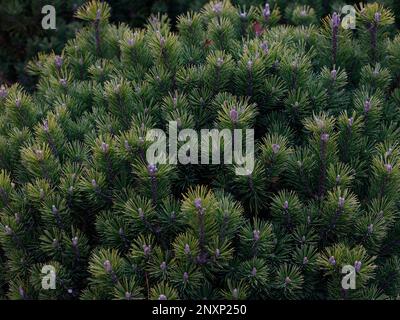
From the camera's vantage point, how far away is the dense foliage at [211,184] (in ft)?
6.99

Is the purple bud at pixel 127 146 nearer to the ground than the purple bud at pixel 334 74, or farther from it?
nearer to the ground

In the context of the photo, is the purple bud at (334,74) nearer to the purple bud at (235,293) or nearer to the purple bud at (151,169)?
the purple bud at (151,169)

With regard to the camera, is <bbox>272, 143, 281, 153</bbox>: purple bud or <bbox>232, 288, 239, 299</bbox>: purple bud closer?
<bbox>232, 288, 239, 299</bbox>: purple bud

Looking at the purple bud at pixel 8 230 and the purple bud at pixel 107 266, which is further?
the purple bud at pixel 8 230

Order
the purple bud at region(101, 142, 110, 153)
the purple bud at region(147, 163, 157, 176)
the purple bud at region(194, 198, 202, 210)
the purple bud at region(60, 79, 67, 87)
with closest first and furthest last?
the purple bud at region(194, 198, 202, 210)
the purple bud at region(147, 163, 157, 176)
the purple bud at region(101, 142, 110, 153)
the purple bud at region(60, 79, 67, 87)

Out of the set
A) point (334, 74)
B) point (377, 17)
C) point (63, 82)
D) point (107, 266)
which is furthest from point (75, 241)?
point (377, 17)

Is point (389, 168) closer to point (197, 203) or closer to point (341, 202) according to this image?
point (341, 202)

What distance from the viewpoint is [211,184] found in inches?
91.6

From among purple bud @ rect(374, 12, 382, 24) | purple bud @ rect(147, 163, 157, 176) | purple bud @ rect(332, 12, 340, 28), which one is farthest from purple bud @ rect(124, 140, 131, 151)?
purple bud @ rect(374, 12, 382, 24)

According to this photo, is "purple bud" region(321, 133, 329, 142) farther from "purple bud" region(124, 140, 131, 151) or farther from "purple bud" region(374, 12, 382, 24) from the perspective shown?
"purple bud" region(374, 12, 382, 24)

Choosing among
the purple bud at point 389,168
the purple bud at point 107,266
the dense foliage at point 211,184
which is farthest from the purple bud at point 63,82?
the purple bud at point 389,168

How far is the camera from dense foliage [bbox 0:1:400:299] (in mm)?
2131

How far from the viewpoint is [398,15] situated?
12.3 feet

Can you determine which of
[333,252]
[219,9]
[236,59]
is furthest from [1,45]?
[333,252]
